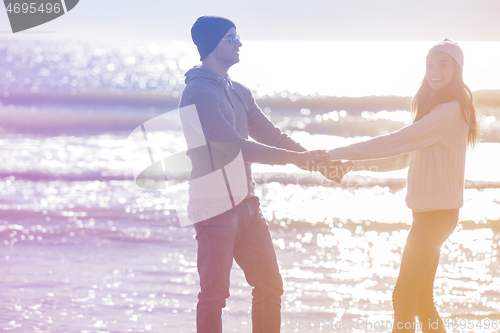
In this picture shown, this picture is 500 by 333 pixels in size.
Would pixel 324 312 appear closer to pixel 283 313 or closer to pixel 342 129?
pixel 283 313

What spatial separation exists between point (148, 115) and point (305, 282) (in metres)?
24.6

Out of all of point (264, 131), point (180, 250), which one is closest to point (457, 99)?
point (264, 131)

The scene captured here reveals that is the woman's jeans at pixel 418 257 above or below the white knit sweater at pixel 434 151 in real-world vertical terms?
below

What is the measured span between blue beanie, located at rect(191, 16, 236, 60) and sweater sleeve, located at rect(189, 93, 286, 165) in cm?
38

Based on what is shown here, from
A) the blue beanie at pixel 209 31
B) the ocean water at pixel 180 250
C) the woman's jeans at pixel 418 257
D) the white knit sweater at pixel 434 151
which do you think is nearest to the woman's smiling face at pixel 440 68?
the white knit sweater at pixel 434 151

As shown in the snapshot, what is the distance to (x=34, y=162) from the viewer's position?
15891 millimetres

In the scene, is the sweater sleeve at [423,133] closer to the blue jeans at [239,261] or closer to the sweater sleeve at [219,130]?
the sweater sleeve at [219,130]

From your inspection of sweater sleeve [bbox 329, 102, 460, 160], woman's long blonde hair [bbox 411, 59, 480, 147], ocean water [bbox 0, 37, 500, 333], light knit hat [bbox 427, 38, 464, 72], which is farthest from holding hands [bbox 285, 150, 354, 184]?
ocean water [bbox 0, 37, 500, 333]

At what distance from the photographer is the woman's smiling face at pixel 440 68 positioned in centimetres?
346

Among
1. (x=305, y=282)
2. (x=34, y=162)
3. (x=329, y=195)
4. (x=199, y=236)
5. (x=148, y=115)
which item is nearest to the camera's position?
(x=199, y=236)

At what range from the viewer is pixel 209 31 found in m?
3.68

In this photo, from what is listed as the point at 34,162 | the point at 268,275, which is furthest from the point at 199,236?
the point at 34,162

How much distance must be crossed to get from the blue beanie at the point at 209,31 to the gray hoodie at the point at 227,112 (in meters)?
0.16

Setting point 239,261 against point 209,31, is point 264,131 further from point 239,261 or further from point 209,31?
point 239,261
